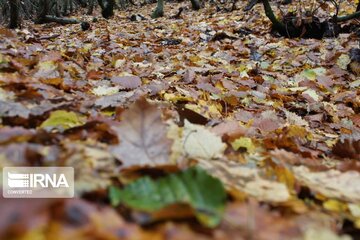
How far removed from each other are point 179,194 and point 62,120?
59 cm

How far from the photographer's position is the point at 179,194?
0.68m

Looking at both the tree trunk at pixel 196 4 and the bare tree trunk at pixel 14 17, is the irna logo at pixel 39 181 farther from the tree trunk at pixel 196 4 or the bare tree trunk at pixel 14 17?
the tree trunk at pixel 196 4

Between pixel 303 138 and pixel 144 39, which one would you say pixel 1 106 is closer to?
pixel 303 138

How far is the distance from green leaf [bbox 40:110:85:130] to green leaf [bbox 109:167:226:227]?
491mm

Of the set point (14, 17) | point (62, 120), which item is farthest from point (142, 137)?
point (14, 17)

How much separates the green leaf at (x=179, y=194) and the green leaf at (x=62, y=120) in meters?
0.49

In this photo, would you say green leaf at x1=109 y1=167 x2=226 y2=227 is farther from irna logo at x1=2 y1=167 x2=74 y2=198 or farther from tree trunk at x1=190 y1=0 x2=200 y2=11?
tree trunk at x1=190 y1=0 x2=200 y2=11

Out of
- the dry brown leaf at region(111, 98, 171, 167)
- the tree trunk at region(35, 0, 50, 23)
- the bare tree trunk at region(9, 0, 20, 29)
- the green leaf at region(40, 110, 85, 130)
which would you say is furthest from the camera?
the tree trunk at region(35, 0, 50, 23)

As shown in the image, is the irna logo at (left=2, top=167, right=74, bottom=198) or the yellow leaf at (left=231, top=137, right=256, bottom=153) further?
the yellow leaf at (left=231, top=137, right=256, bottom=153)

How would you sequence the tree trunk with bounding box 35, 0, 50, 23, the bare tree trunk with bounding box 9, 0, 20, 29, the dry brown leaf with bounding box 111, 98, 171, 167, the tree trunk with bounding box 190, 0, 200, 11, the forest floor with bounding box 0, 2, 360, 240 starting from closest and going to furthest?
the forest floor with bounding box 0, 2, 360, 240 → the dry brown leaf with bounding box 111, 98, 171, 167 → the bare tree trunk with bounding box 9, 0, 20, 29 → the tree trunk with bounding box 190, 0, 200, 11 → the tree trunk with bounding box 35, 0, 50, 23

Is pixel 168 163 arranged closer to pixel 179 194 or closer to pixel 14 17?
pixel 179 194

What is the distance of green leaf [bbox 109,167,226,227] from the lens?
0.64m

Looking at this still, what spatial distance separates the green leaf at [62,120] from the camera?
110cm

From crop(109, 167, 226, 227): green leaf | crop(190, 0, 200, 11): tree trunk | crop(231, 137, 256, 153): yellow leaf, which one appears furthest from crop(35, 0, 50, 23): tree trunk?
crop(109, 167, 226, 227): green leaf
